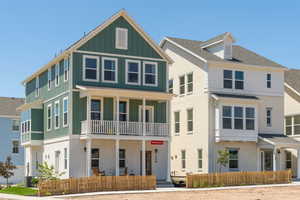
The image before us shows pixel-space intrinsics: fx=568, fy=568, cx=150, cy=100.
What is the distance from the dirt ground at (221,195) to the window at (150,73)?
1164cm

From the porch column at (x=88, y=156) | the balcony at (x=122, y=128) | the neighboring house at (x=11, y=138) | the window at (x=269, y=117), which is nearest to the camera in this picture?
the porch column at (x=88, y=156)

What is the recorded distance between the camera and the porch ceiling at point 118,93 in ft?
127

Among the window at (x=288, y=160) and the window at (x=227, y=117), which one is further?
the window at (x=288, y=160)

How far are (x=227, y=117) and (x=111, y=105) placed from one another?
10.3 m

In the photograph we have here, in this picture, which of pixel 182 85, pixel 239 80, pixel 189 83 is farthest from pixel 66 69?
pixel 239 80

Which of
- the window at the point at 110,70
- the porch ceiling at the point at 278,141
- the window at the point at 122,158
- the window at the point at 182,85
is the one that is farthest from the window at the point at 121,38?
the porch ceiling at the point at 278,141

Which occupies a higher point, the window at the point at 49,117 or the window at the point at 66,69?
the window at the point at 66,69

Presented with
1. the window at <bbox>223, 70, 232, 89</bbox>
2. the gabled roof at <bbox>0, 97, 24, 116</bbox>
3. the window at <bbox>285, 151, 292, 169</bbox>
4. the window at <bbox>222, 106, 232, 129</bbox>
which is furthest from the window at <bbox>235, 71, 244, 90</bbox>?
the gabled roof at <bbox>0, 97, 24, 116</bbox>

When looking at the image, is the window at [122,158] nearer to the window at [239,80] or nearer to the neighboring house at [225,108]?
the neighboring house at [225,108]

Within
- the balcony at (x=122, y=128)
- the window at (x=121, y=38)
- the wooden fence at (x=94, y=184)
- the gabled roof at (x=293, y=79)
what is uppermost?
the window at (x=121, y=38)

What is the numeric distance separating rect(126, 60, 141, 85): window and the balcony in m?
3.46

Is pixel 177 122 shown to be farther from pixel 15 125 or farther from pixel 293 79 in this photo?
pixel 15 125

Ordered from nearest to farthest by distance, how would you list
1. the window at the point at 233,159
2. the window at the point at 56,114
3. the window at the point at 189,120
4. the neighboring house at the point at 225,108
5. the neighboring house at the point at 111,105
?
the neighboring house at the point at 111,105 → the window at the point at 56,114 → the neighboring house at the point at 225,108 → the window at the point at 233,159 → the window at the point at 189,120

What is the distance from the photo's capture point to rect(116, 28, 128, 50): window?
41.8m
